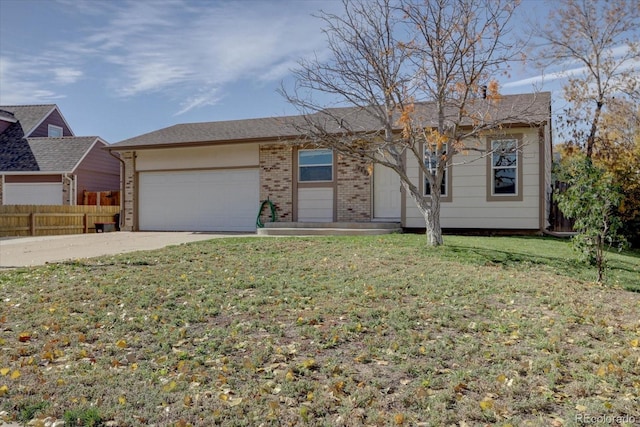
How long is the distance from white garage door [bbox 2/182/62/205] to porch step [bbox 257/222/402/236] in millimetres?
13224

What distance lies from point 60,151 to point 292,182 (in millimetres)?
14276

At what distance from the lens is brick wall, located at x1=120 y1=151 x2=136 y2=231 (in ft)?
53.8

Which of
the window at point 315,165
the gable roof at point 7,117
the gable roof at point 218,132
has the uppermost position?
the gable roof at point 7,117

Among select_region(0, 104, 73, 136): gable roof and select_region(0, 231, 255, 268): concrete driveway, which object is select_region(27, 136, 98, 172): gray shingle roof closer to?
select_region(0, 104, 73, 136): gable roof

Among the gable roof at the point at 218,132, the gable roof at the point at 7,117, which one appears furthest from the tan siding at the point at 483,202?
the gable roof at the point at 7,117

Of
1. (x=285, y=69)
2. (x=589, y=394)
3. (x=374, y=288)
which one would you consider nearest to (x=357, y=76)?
(x=285, y=69)

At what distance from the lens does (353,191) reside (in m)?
13.7

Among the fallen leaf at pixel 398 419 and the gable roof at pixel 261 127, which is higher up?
the gable roof at pixel 261 127

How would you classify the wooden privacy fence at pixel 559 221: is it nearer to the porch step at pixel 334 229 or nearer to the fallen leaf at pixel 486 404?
the porch step at pixel 334 229

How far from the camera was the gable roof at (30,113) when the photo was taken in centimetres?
2495

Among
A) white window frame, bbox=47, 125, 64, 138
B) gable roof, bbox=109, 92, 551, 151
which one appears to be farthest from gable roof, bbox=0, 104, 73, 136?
gable roof, bbox=109, 92, 551, 151

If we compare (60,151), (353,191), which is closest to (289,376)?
(353,191)

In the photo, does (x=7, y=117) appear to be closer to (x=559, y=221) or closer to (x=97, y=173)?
(x=97, y=173)

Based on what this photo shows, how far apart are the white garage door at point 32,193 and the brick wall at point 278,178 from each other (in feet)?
39.1
